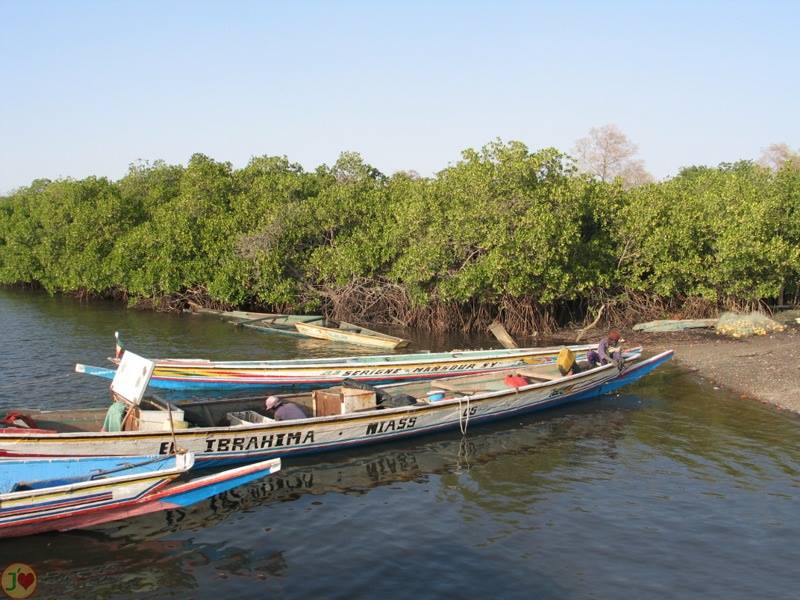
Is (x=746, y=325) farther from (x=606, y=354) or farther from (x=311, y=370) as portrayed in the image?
(x=311, y=370)

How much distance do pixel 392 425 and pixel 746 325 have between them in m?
17.8

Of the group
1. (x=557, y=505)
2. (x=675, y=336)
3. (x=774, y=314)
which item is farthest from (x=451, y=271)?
(x=557, y=505)

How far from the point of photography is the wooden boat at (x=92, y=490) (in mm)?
9234

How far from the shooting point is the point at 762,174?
34719 millimetres

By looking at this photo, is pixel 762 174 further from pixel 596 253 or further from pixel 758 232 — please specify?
pixel 596 253

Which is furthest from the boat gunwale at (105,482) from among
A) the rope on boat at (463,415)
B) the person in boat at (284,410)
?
the rope on boat at (463,415)

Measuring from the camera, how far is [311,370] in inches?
742

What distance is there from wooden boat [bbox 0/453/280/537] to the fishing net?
21378mm

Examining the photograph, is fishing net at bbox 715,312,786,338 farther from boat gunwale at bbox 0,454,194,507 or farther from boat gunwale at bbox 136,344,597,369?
boat gunwale at bbox 0,454,194,507

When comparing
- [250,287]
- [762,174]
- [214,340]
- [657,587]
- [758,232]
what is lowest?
[657,587]

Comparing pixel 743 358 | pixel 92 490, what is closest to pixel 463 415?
pixel 92 490

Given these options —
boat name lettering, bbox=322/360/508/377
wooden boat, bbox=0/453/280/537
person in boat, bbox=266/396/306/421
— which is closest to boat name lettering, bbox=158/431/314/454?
person in boat, bbox=266/396/306/421

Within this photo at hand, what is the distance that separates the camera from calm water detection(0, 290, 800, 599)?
9008 millimetres

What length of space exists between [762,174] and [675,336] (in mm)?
13570
